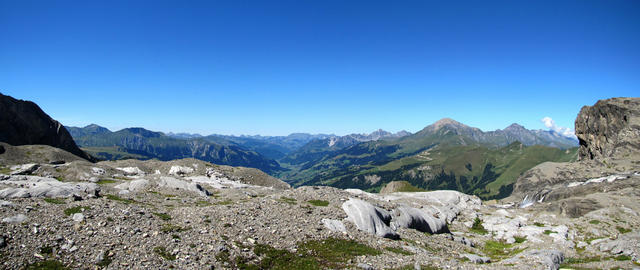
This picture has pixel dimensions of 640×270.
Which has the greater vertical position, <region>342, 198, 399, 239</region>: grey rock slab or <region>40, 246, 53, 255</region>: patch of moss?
<region>40, 246, 53, 255</region>: patch of moss

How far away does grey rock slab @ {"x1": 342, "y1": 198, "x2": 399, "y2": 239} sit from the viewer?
3212 centimetres

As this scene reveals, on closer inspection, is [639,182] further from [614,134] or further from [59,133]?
[59,133]

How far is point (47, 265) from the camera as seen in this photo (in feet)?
57.3

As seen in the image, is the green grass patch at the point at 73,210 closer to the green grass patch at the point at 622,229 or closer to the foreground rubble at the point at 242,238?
the foreground rubble at the point at 242,238

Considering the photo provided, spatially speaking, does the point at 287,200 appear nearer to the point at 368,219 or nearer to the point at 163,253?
the point at 368,219

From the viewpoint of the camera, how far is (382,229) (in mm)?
32688

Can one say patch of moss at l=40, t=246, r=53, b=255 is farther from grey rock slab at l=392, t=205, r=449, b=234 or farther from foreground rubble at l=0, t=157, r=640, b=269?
grey rock slab at l=392, t=205, r=449, b=234

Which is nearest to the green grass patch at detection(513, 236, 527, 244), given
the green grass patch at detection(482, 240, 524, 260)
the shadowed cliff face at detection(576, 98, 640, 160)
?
the green grass patch at detection(482, 240, 524, 260)

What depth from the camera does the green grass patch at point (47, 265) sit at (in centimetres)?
1709

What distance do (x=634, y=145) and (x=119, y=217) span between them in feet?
869

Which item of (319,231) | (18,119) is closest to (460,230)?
(319,231)

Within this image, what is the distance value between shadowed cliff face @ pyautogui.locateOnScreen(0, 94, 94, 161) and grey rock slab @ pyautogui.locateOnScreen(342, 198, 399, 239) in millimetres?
152843

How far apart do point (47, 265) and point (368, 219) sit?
27624mm

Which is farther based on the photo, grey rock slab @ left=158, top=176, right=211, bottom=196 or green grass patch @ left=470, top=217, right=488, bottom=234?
green grass patch @ left=470, top=217, right=488, bottom=234
